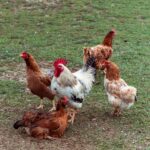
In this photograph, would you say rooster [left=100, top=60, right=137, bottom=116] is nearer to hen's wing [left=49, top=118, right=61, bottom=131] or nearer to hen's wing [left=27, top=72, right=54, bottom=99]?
hen's wing [left=27, top=72, right=54, bottom=99]

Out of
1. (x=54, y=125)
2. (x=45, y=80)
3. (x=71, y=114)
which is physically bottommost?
(x=71, y=114)

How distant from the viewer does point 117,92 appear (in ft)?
24.5

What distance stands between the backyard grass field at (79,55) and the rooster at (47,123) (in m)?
0.10

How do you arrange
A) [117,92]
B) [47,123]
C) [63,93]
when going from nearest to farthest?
[47,123]
[63,93]
[117,92]

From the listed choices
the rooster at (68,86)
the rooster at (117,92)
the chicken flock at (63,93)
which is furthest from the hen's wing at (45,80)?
the rooster at (117,92)

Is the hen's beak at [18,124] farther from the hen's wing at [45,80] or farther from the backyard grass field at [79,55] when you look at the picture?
the hen's wing at [45,80]

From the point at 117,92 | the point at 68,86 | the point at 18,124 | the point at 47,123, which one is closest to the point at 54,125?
the point at 47,123

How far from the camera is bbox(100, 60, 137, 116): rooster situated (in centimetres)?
741

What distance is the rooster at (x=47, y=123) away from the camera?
679 centimetres

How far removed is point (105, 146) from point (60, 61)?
4.83 ft

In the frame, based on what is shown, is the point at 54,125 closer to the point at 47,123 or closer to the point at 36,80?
the point at 47,123

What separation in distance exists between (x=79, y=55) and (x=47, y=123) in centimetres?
376

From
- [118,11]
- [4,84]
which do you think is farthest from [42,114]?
[118,11]

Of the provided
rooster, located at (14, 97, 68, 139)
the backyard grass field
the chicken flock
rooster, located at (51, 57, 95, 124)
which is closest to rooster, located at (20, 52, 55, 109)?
the chicken flock
